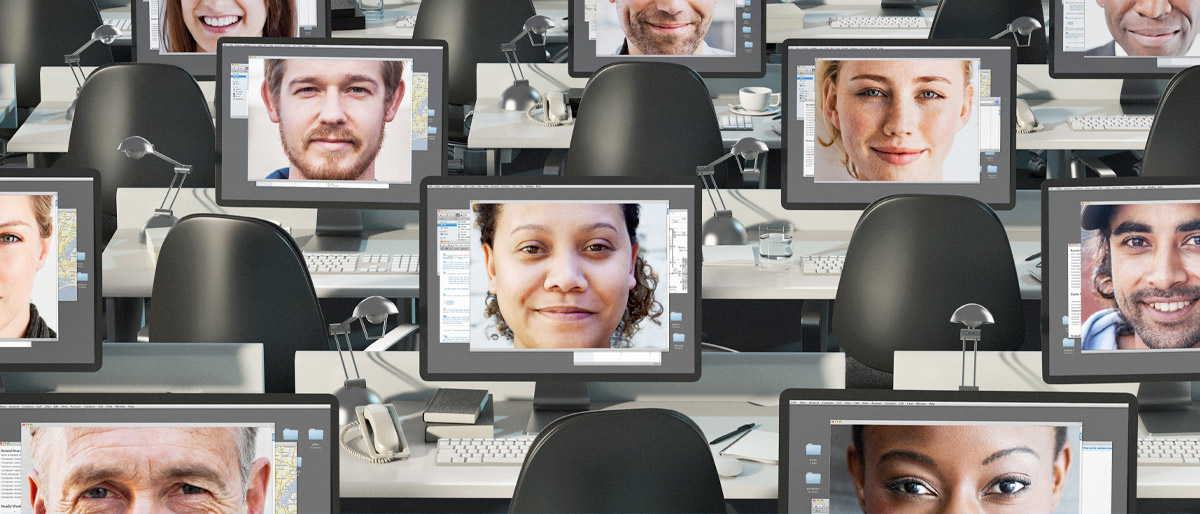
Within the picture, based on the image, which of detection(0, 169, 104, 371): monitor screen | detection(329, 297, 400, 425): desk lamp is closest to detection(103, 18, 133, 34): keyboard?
detection(0, 169, 104, 371): monitor screen

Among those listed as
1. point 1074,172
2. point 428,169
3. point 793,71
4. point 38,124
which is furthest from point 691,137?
point 38,124

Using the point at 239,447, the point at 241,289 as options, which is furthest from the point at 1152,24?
the point at 239,447

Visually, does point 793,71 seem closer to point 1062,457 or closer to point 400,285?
point 400,285

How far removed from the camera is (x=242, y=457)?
94.3 inches

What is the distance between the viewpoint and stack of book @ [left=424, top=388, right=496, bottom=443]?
3.03 metres

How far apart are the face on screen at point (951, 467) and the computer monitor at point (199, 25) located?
10.8 feet

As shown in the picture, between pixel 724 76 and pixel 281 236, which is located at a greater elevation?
pixel 724 76

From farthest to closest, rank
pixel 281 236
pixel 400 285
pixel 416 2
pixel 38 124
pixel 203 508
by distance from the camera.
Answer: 1. pixel 416 2
2. pixel 38 124
3. pixel 400 285
4. pixel 281 236
5. pixel 203 508

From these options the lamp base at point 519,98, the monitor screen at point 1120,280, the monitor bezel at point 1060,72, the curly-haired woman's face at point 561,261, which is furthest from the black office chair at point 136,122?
the monitor bezel at point 1060,72

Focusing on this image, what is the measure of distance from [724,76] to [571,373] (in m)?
2.33

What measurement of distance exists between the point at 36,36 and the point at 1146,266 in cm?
397

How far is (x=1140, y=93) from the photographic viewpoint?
523 centimetres

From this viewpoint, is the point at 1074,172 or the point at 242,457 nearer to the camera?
the point at 242,457

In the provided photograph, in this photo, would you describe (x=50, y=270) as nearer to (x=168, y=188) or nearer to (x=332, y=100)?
(x=332, y=100)
